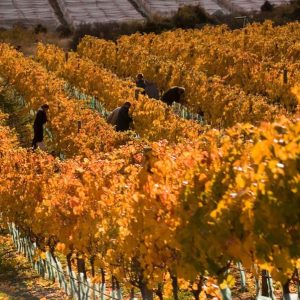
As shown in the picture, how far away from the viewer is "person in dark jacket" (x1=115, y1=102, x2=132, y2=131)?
24.4 metres

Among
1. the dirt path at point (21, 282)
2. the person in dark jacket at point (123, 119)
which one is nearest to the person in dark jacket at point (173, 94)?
the person in dark jacket at point (123, 119)

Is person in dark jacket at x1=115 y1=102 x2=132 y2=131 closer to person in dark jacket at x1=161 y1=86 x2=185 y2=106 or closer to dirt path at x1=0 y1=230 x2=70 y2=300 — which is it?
person in dark jacket at x1=161 y1=86 x2=185 y2=106

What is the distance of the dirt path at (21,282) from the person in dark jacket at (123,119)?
7784 mm

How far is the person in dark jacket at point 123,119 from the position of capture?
2438 cm

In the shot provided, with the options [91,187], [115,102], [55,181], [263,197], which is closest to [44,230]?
[55,181]

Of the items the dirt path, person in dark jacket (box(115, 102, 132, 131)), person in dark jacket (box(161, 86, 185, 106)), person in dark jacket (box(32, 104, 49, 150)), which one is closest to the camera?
the dirt path

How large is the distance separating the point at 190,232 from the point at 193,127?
1254 cm

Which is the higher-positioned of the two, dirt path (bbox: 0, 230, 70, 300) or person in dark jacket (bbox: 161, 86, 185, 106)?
person in dark jacket (bbox: 161, 86, 185, 106)

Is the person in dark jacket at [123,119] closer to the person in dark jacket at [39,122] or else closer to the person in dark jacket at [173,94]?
the person in dark jacket at [39,122]

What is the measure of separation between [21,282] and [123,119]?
32.7ft

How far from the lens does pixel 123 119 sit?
24.7m

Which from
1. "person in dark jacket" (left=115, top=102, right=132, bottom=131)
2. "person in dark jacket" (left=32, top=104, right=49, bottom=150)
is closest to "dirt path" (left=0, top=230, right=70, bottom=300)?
"person in dark jacket" (left=32, top=104, right=49, bottom=150)

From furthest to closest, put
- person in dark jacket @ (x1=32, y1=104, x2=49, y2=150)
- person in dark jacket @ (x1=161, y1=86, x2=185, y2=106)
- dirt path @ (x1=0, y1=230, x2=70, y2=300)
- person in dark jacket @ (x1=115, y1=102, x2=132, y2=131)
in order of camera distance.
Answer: person in dark jacket @ (x1=161, y1=86, x2=185, y2=106) < person in dark jacket @ (x1=115, y1=102, x2=132, y2=131) < person in dark jacket @ (x1=32, y1=104, x2=49, y2=150) < dirt path @ (x1=0, y1=230, x2=70, y2=300)

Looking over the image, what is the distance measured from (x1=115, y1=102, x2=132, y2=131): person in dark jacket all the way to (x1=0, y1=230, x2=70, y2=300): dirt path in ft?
25.5
